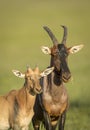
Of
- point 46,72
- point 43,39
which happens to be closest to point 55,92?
point 46,72

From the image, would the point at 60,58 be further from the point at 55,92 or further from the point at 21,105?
the point at 21,105

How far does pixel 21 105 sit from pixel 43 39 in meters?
17.8

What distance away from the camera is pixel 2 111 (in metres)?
16.0

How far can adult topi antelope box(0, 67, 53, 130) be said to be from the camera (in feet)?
51.3

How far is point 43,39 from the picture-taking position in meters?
33.6

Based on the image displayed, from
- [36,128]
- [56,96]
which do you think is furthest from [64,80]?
[36,128]

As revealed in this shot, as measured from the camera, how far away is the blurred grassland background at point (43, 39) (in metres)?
24.1

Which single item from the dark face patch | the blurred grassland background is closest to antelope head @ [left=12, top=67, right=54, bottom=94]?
the dark face patch

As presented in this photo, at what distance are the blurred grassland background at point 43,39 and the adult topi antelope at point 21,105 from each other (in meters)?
3.32

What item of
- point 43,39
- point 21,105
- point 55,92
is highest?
point 43,39

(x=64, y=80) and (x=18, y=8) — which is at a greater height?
(x=18, y=8)

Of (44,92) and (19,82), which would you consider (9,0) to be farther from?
(44,92)

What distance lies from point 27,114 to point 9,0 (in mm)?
28491

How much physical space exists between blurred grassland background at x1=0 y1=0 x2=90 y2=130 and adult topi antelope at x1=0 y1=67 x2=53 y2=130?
3.32 meters
